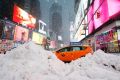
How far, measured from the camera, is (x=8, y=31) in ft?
111

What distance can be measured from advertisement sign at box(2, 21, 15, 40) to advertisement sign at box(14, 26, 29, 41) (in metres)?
1.77

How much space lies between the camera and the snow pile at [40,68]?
5.64m

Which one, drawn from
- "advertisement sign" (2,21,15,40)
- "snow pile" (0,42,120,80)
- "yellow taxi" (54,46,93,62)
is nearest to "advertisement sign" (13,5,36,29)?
"advertisement sign" (2,21,15,40)

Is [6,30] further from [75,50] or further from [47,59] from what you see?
[47,59]

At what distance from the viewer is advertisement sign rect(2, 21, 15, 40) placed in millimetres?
32244

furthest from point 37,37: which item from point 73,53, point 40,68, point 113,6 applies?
point 40,68

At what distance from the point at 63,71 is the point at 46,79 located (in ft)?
3.82

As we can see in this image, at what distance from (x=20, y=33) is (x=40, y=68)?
113 ft

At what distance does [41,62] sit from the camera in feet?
21.4

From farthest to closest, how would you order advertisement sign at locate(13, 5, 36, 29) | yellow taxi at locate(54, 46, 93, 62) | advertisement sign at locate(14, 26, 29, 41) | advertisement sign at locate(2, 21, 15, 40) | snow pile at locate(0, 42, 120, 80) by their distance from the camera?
advertisement sign at locate(13, 5, 36, 29) < advertisement sign at locate(14, 26, 29, 41) < advertisement sign at locate(2, 21, 15, 40) < yellow taxi at locate(54, 46, 93, 62) < snow pile at locate(0, 42, 120, 80)

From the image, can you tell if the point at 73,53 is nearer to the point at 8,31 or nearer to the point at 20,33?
the point at 8,31

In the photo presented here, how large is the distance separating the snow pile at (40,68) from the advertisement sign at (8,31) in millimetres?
26581

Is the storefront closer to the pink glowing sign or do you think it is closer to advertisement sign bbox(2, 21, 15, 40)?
the pink glowing sign

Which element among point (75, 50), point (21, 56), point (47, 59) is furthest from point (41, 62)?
point (75, 50)
